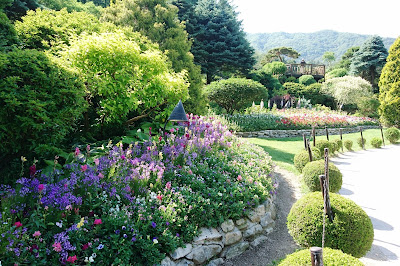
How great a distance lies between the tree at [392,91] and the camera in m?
18.5

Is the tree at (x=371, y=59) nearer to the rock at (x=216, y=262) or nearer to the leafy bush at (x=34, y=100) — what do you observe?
the rock at (x=216, y=262)

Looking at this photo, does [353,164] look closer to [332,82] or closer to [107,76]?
[107,76]

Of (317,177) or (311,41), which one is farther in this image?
(311,41)

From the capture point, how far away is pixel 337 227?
3281mm

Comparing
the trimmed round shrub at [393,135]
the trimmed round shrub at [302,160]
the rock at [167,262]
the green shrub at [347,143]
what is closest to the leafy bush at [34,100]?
the rock at [167,262]

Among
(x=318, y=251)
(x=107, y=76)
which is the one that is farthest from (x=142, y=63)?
(x=318, y=251)

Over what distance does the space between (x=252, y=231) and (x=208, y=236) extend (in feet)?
3.27

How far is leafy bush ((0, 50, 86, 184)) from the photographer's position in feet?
9.96

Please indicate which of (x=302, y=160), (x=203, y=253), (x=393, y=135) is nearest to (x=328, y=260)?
(x=203, y=253)

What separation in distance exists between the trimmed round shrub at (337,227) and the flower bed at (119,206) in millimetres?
909

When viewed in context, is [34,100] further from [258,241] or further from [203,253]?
[258,241]

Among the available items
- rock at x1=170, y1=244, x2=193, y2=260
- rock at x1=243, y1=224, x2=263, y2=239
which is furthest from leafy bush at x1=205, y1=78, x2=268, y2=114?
rock at x1=170, y1=244, x2=193, y2=260

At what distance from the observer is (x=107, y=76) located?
15.3ft

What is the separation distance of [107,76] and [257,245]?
3778mm
